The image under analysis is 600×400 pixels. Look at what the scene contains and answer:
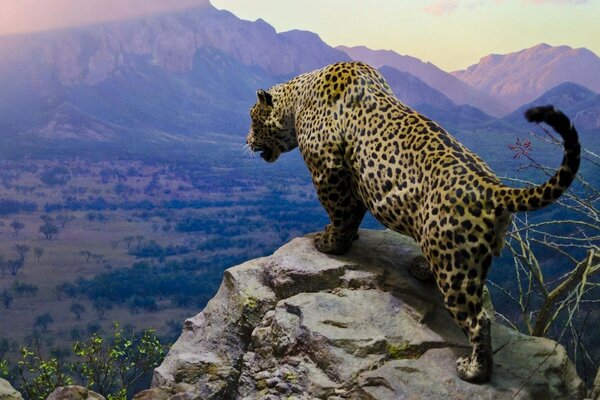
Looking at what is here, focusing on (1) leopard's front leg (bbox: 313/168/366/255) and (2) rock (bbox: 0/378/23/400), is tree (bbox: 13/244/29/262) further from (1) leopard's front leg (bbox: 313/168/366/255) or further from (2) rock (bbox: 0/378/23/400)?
(1) leopard's front leg (bbox: 313/168/366/255)

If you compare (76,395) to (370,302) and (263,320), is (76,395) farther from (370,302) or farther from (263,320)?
(370,302)

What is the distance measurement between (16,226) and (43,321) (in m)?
1.69

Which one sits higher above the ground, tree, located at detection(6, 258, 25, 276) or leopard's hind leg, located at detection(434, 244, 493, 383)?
leopard's hind leg, located at detection(434, 244, 493, 383)

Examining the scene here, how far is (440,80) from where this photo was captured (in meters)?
11.7

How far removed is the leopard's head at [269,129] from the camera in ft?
16.0

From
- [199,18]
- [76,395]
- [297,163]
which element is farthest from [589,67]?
[76,395]

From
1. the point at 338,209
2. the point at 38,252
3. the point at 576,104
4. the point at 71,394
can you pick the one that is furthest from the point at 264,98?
the point at 576,104

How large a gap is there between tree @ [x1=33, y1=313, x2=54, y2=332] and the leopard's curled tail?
7703mm

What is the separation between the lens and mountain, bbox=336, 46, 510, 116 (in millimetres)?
10328

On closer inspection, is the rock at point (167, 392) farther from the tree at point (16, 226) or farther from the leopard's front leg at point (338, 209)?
the tree at point (16, 226)


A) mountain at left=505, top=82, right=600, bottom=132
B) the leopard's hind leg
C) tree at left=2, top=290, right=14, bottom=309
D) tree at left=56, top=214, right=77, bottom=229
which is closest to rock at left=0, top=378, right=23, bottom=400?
the leopard's hind leg

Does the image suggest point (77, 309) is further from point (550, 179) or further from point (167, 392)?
point (550, 179)

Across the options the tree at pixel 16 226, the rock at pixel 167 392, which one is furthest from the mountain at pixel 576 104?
the tree at pixel 16 226

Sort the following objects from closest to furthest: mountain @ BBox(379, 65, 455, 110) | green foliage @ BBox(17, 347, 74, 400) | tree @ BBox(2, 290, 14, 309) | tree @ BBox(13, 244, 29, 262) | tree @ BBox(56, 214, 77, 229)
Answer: green foliage @ BBox(17, 347, 74, 400)
tree @ BBox(2, 290, 14, 309)
tree @ BBox(13, 244, 29, 262)
tree @ BBox(56, 214, 77, 229)
mountain @ BBox(379, 65, 455, 110)
